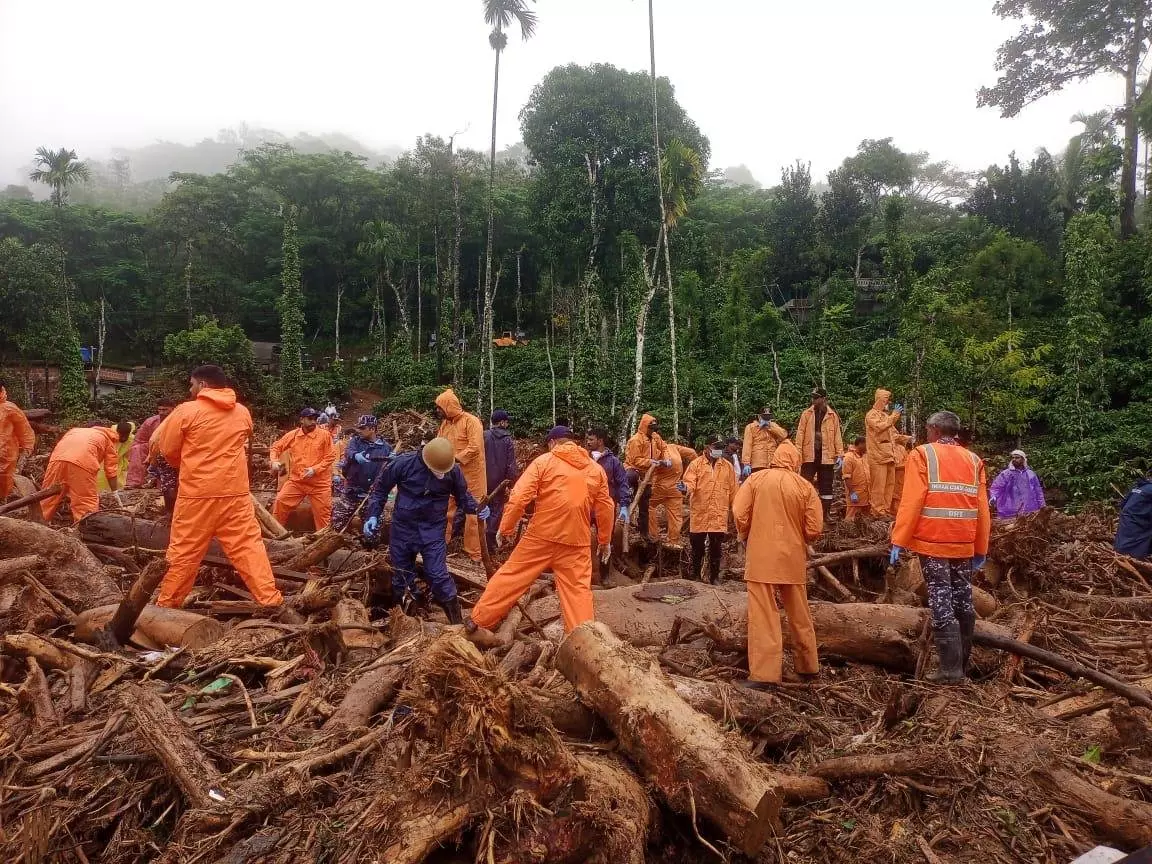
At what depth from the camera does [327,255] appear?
30516 mm

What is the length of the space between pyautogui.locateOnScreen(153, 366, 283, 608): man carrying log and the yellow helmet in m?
1.43

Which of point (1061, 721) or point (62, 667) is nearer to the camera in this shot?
point (1061, 721)

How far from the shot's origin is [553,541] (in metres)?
4.91

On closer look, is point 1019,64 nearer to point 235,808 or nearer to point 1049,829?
point 1049,829

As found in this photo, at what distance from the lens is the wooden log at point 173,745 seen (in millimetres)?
2975

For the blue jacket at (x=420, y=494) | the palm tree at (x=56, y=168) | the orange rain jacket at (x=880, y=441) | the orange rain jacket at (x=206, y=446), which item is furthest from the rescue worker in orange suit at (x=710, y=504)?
the palm tree at (x=56, y=168)

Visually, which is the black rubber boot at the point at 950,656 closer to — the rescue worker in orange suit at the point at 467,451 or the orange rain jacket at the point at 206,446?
the rescue worker in orange suit at the point at 467,451

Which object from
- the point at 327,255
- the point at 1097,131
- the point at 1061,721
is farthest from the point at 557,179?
the point at 1061,721

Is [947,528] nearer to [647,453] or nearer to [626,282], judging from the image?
[647,453]

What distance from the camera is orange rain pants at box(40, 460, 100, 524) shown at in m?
7.27

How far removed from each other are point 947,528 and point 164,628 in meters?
5.39

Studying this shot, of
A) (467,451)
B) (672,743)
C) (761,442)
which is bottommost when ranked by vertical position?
(672,743)

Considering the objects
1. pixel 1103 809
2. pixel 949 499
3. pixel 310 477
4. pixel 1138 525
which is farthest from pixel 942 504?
pixel 310 477

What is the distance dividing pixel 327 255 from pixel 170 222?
20.9 feet
